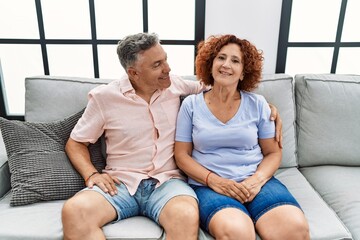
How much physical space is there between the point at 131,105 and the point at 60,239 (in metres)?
0.64

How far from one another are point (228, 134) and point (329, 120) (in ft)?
2.26

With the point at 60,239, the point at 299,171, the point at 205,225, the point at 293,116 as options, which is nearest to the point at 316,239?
the point at 205,225

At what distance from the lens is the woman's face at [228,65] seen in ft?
4.66

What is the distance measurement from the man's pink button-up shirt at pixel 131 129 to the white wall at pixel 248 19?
→ 71 centimetres

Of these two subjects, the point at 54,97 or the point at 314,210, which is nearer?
the point at 314,210

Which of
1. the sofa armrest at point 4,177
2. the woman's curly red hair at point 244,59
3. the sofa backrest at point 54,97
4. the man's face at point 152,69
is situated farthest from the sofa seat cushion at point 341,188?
the sofa armrest at point 4,177

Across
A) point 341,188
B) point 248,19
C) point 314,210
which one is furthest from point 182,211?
point 248,19

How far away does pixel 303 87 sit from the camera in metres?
1.79

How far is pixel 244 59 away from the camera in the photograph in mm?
1466

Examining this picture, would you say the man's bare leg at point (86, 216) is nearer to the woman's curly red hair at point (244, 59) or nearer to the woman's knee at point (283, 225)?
the woman's knee at point (283, 225)

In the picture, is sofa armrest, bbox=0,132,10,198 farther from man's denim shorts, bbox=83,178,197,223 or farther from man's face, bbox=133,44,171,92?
man's face, bbox=133,44,171,92

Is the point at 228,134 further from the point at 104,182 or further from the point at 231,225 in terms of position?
the point at 104,182

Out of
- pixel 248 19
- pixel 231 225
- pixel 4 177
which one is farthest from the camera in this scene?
pixel 248 19

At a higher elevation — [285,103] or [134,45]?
[134,45]
